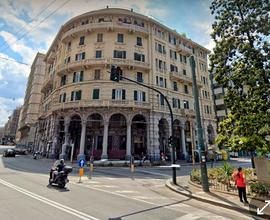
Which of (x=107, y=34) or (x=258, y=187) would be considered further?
(x=107, y=34)

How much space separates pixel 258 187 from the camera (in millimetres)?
9250

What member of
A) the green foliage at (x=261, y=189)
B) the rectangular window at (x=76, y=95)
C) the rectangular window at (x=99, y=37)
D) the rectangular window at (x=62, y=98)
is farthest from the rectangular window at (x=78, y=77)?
the green foliage at (x=261, y=189)

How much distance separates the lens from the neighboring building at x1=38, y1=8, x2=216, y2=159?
95.5ft

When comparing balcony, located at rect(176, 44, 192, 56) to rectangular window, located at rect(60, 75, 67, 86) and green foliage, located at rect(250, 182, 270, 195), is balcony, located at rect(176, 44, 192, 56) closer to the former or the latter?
rectangular window, located at rect(60, 75, 67, 86)

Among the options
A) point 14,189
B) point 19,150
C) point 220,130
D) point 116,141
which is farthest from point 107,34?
point 19,150

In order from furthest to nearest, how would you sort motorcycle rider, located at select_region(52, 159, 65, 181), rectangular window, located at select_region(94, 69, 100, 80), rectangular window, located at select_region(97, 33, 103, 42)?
rectangular window, located at select_region(97, 33, 103, 42) < rectangular window, located at select_region(94, 69, 100, 80) < motorcycle rider, located at select_region(52, 159, 65, 181)

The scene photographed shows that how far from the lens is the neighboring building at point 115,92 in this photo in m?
29.1

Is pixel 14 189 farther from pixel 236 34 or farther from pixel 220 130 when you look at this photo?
pixel 236 34

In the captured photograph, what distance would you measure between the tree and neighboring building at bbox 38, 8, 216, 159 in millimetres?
15600

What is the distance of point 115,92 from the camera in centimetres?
2958

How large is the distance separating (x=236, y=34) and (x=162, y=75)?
823 inches

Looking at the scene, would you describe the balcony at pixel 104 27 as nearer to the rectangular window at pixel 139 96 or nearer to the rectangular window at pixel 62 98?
the rectangular window at pixel 62 98

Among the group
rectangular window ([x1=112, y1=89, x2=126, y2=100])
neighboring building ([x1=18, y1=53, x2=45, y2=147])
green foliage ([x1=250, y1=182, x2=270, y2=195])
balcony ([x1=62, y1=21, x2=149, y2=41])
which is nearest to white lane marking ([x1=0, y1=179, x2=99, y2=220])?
green foliage ([x1=250, y1=182, x2=270, y2=195])

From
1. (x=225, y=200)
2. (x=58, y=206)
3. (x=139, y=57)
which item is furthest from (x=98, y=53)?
(x=225, y=200)
